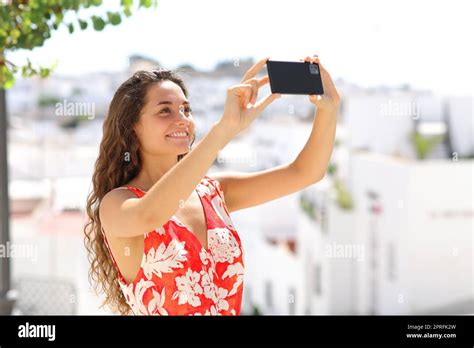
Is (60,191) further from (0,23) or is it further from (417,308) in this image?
(0,23)

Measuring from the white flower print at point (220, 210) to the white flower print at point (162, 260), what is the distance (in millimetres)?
154

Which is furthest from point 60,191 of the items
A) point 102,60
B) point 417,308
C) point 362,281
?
point 417,308

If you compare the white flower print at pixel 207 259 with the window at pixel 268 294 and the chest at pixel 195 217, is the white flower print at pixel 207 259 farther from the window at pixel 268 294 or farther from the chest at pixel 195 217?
the window at pixel 268 294

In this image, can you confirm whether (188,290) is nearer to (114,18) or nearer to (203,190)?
(203,190)

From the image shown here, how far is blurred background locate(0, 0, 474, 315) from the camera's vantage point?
47.9ft

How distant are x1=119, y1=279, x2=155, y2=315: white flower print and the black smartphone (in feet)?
1.36

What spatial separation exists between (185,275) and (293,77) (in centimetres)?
40

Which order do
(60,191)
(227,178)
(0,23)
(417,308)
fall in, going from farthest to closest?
(60,191) → (417,308) → (227,178) → (0,23)

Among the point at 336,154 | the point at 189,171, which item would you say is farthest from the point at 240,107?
the point at 336,154

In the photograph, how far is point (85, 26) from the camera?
150 centimetres

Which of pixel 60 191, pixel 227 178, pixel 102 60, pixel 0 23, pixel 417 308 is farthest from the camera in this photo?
pixel 102 60

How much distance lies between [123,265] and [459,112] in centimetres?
1574

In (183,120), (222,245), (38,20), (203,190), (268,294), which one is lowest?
(222,245)

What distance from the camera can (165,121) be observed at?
1467mm
